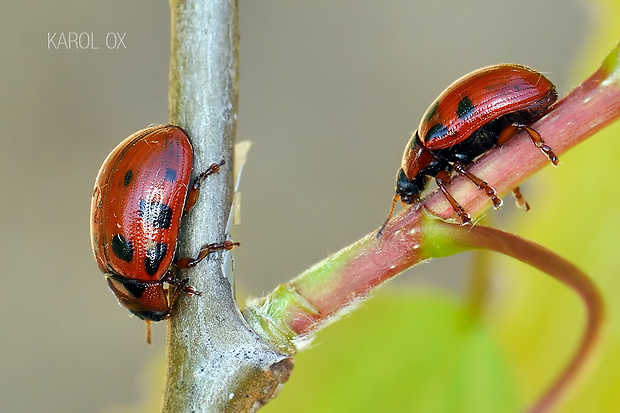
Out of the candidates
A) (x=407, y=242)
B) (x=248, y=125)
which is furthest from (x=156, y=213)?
(x=248, y=125)

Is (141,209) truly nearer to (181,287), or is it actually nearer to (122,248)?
(122,248)

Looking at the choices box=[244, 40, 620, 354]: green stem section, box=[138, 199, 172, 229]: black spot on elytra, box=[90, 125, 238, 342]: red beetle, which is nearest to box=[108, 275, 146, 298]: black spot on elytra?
box=[90, 125, 238, 342]: red beetle

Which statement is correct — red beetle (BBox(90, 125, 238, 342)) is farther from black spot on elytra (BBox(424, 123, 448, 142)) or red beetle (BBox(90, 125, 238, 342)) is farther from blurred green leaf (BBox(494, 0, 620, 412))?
blurred green leaf (BBox(494, 0, 620, 412))

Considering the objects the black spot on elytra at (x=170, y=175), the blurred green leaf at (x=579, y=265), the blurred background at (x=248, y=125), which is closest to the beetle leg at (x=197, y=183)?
the black spot on elytra at (x=170, y=175)

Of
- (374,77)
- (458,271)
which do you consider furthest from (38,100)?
(458,271)

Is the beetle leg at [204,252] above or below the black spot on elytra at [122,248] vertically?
above

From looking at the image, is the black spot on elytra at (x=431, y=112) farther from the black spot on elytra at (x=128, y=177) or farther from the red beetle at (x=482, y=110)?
the black spot on elytra at (x=128, y=177)
